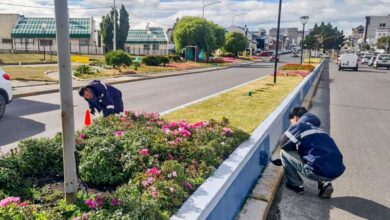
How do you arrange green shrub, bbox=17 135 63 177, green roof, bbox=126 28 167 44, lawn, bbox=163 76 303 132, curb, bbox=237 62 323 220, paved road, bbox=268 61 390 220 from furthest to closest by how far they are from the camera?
green roof, bbox=126 28 167 44 < lawn, bbox=163 76 303 132 < paved road, bbox=268 61 390 220 < curb, bbox=237 62 323 220 < green shrub, bbox=17 135 63 177

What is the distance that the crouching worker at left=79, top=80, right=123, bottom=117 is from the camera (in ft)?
17.9

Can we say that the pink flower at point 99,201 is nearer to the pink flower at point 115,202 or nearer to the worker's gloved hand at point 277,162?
the pink flower at point 115,202

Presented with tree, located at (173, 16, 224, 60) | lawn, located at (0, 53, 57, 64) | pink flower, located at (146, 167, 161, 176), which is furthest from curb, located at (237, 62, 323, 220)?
tree, located at (173, 16, 224, 60)

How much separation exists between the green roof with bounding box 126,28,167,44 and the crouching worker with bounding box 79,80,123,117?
60459mm

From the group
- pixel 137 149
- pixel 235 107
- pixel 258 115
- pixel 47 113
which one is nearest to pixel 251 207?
pixel 137 149

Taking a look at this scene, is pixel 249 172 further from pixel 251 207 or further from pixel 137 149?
pixel 137 149

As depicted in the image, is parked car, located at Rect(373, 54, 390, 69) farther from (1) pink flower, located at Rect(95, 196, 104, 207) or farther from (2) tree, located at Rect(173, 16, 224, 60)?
(1) pink flower, located at Rect(95, 196, 104, 207)

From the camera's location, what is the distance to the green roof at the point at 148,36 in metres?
66.3

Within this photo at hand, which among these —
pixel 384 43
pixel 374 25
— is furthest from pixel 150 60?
pixel 374 25

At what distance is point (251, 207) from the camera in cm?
416

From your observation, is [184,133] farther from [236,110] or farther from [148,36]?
[148,36]

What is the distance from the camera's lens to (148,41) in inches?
2650

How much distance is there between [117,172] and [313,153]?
258cm

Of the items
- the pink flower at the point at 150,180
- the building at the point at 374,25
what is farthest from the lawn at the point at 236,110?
the building at the point at 374,25
